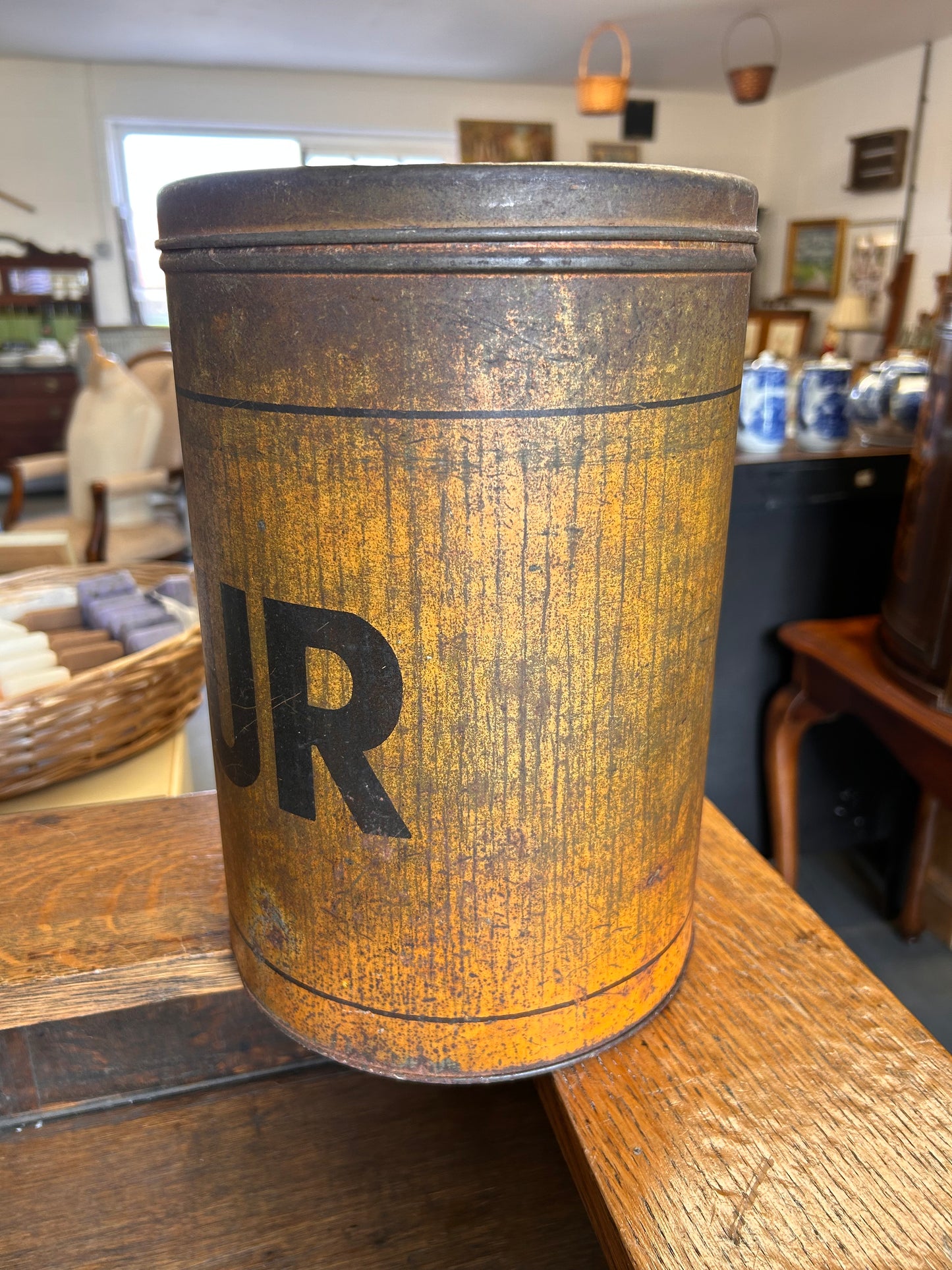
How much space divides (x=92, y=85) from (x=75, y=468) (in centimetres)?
449

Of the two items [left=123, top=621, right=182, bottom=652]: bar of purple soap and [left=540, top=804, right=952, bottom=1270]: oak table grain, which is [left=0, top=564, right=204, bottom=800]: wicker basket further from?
[left=540, top=804, right=952, bottom=1270]: oak table grain

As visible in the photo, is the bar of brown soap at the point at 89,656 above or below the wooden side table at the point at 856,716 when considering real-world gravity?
above

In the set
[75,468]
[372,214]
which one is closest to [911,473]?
[372,214]

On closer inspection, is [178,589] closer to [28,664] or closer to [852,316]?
[28,664]

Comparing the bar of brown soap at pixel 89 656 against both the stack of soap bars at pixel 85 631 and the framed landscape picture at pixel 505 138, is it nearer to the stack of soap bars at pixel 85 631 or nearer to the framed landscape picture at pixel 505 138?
the stack of soap bars at pixel 85 631

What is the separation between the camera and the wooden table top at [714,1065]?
1.36ft

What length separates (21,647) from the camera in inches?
53.1

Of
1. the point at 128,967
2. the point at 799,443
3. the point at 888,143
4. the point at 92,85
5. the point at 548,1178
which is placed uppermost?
the point at 92,85

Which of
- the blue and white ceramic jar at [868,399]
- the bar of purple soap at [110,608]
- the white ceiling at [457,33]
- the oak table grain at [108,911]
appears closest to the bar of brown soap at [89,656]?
the bar of purple soap at [110,608]

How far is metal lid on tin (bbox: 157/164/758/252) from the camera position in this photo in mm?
337

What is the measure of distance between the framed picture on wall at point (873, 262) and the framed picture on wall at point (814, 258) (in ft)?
0.29

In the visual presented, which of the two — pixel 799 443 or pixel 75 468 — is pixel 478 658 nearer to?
pixel 799 443

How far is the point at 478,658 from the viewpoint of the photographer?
396 mm

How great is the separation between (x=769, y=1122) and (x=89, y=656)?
1.17 m
